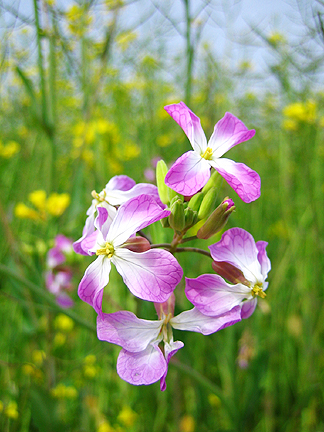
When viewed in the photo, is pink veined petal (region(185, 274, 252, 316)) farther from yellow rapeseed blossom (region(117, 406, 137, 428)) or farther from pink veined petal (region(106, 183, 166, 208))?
yellow rapeseed blossom (region(117, 406, 137, 428))

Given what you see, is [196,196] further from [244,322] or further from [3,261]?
[3,261]

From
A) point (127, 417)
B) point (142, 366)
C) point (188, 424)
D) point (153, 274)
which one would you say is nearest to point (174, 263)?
point (153, 274)

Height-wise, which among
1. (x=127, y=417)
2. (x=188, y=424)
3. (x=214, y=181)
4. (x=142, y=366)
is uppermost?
(x=214, y=181)

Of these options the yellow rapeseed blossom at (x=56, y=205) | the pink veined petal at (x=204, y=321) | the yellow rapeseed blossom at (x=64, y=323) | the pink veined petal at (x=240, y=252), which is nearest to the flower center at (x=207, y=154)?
the pink veined petal at (x=240, y=252)

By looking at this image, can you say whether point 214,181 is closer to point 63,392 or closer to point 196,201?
point 196,201

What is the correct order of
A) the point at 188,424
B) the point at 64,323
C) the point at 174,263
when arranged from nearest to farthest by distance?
1. the point at 174,263
2. the point at 188,424
3. the point at 64,323

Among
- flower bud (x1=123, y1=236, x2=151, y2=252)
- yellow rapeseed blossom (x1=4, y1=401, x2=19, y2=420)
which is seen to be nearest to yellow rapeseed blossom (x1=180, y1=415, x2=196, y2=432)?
yellow rapeseed blossom (x1=4, y1=401, x2=19, y2=420)

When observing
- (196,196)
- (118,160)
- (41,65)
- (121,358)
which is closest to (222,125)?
(196,196)
